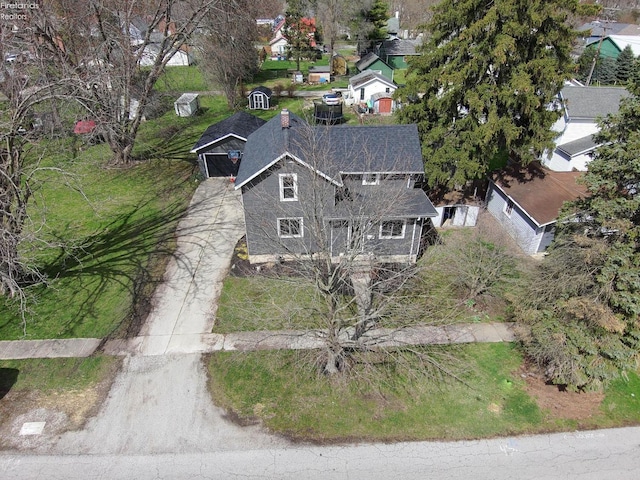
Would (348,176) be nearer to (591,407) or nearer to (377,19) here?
Answer: (591,407)

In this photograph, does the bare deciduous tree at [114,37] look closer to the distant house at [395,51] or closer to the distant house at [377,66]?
the distant house at [377,66]

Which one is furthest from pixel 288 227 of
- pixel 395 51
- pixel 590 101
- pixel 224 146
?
pixel 395 51

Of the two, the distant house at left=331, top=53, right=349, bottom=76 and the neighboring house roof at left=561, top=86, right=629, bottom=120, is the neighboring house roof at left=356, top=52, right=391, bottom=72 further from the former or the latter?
the neighboring house roof at left=561, top=86, right=629, bottom=120

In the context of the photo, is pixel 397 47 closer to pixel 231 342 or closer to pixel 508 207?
pixel 508 207

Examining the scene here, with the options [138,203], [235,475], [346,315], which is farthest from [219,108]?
Answer: [235,475]

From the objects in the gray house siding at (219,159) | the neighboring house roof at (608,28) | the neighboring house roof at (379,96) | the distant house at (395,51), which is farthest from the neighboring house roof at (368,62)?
the neighboring house roof at (608,28)
